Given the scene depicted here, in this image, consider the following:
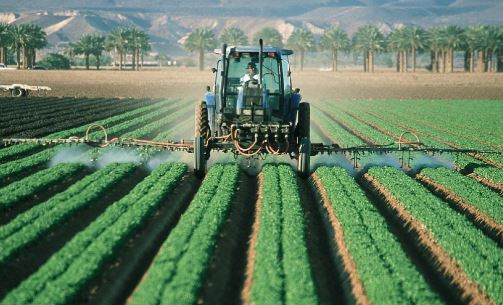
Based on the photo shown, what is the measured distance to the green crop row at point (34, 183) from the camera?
39.9 ft

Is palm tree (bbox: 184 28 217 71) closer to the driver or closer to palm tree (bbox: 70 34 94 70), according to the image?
palm tree (bbox: 70 34 94 70)

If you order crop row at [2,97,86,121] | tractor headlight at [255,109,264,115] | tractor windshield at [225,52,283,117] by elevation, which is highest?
tractor windshield at [225,52,283,117]

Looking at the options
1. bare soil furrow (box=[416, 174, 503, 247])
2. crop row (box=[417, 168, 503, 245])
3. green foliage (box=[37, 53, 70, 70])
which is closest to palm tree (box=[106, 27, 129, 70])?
green foliage (box=[37, 53, 70, 70])

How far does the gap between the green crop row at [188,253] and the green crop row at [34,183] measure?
3268 mm

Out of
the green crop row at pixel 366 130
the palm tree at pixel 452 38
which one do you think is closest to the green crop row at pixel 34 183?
the green crop row at pixel 366 130

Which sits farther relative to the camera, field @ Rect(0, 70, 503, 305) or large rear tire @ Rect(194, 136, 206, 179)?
large rear tire @ Rect(194, 136, 206, 179)

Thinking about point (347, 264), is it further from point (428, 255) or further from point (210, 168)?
point (210, 168)

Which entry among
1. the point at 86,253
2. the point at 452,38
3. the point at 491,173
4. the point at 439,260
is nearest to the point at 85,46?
the point at 452,38

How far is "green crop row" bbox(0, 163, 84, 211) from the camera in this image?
12.2 metres

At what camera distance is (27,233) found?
9828mm

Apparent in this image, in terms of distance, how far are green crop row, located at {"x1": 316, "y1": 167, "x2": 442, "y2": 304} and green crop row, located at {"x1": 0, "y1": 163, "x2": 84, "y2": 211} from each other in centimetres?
591

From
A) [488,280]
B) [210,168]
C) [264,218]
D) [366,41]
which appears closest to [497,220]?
[488,280]

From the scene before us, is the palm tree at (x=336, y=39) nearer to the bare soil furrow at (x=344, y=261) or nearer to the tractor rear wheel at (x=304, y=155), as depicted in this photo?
the tractor rear wheel at (x=304, y=155)

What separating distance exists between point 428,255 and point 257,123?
238 inches
